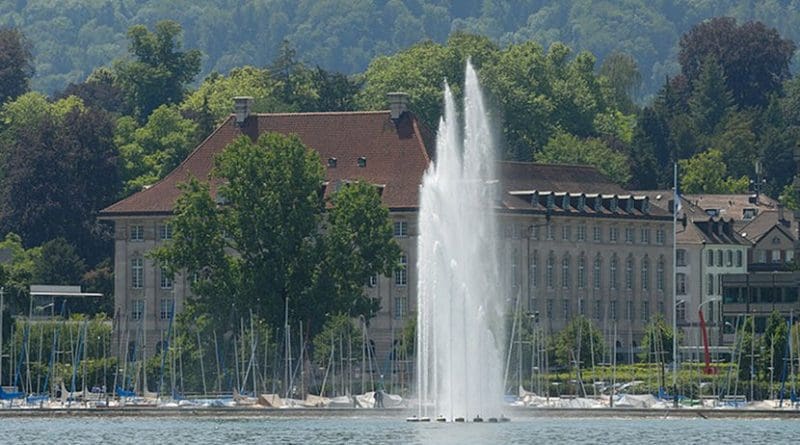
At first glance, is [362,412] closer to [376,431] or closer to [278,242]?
[376,431]

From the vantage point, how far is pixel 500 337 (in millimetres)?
152000

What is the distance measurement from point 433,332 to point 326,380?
41760mm

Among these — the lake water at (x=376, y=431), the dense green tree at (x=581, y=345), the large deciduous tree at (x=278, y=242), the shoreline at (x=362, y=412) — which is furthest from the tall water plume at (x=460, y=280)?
the dense green tree at (x=581, y=345)

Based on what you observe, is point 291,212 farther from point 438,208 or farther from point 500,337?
point 438,208

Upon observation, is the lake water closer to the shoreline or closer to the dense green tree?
the shoreline

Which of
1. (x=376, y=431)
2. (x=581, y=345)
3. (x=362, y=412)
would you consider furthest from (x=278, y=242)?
(x=376, y=431)

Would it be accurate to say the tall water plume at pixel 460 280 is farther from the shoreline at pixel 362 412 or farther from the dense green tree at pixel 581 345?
the dense green tree at pixel 581 345

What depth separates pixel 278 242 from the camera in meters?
181

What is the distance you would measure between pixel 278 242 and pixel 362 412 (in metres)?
24.2

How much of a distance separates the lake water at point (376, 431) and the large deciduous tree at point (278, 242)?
22.1m

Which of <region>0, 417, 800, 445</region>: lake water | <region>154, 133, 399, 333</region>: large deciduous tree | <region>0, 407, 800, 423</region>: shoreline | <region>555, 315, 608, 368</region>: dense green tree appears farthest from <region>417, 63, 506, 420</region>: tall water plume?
<region>555, 315, 608, 368</region>: dense green tree

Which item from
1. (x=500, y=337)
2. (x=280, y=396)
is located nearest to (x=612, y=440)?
(x=500, y=337)

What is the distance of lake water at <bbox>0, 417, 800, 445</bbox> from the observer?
5157 inches

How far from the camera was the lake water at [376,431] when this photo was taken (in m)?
131
